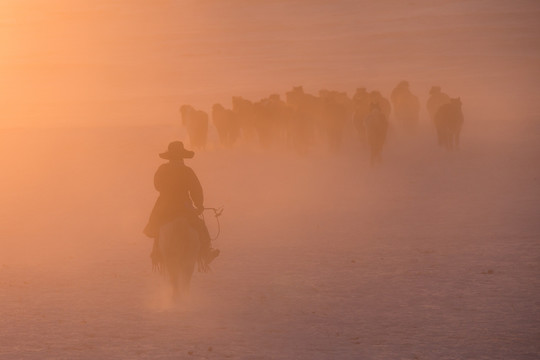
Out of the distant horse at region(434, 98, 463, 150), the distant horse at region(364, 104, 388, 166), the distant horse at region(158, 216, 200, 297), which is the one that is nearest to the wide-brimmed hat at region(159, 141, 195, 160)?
the distant horse at region(158, 216, 200, 297)

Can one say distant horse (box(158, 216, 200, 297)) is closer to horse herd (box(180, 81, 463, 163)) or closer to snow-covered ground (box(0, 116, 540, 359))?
snow-covered ground (box(0, 116, 540, 359))

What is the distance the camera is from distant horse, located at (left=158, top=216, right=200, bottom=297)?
10188 mm

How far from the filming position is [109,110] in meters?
42.4

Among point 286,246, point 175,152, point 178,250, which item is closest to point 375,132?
point 286,246

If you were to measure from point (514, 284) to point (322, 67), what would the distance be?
4793 cm

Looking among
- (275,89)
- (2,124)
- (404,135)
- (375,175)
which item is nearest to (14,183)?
(375,175)

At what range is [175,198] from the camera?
409 inches

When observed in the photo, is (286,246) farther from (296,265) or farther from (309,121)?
(309,121)

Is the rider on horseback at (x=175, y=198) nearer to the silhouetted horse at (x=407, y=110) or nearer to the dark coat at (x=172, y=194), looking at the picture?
the dark coat at (x=172, y=194)

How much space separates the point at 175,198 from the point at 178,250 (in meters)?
0.57

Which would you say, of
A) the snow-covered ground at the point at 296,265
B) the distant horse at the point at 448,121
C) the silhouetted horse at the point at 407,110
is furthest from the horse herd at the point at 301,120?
the snow-covered ground at the point at 296,265

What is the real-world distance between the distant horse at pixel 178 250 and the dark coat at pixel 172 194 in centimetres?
11

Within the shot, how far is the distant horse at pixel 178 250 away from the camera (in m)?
10.2

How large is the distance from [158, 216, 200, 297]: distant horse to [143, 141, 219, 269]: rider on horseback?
0.31ft
